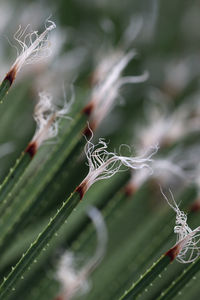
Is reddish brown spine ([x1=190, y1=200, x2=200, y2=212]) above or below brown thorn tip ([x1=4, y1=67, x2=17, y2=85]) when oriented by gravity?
below

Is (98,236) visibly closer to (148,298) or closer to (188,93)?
(148,298)

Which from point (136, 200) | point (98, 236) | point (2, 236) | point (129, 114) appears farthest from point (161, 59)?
point (2, 236)

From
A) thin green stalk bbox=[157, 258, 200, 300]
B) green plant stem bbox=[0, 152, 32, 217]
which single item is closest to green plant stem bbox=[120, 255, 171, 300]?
thin green stalk bbox=[157, 258, 200, 300]

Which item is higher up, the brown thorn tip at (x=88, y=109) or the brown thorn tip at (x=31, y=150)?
the brown thorn tip at (x=88, y=109)

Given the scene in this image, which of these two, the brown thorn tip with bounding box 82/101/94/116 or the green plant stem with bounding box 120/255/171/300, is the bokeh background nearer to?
the brown thorn tip with bounding box 82/101/94/116

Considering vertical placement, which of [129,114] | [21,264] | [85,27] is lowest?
[21,264]

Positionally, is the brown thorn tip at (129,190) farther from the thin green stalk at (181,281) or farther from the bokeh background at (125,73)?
the thin green stalk at (181,281)

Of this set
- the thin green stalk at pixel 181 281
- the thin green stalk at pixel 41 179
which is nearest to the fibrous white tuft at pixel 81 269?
the thin green stalk at pixel 41 179

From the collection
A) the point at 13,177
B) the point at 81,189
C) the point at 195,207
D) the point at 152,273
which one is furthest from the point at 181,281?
the point at 195,207

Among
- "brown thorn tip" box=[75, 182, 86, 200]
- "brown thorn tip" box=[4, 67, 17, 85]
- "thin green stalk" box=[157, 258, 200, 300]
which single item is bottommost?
"thin green stalk" box=[157, 258, 200, 300]

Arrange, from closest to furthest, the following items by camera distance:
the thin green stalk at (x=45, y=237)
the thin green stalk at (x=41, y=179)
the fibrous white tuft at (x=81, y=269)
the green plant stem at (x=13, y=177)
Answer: the thin green stalk at (x=45, y=237) → the green plant stem at (x=13, y=177) → the thin green stalk at (x=41, y=179) → the fibrous white tuft at (x=81, y=269)

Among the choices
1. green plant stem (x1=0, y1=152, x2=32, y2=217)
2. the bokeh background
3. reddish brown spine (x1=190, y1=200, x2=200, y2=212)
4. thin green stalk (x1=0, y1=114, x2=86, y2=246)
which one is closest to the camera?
green plant stem (x1=0, y1=152, x2=32, y2=217)
